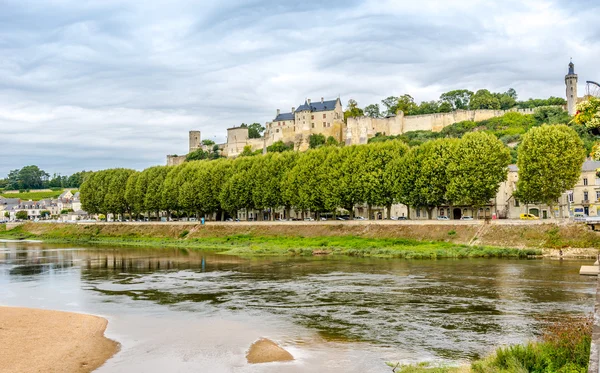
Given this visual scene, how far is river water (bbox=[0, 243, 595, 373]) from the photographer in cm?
1880

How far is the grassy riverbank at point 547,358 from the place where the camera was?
42.9ft

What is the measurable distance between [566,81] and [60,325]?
11288 cm

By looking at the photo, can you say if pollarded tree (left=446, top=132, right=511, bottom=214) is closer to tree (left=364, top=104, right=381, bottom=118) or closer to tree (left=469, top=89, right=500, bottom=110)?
tree (left=469, top=89, right=500, bottom=110)

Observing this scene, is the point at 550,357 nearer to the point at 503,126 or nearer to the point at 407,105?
the point at 503,126

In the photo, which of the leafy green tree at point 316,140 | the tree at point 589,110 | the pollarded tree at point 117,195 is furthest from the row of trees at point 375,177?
the leafy green tree at point 316,140

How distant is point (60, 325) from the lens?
75.0 ft

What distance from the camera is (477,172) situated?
56.2 metres

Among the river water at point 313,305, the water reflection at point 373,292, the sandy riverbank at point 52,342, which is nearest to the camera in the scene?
the sandy riverbank at point 52,342

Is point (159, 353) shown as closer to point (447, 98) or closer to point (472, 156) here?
point (472, 156)

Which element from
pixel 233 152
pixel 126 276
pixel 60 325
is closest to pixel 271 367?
pixel 60 325

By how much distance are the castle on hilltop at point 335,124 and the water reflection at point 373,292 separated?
78274 mm

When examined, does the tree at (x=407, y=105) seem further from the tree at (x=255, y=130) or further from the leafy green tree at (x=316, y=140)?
the tree at (x=255, y=130)

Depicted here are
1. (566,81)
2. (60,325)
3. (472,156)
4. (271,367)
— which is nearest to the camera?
(271,367)

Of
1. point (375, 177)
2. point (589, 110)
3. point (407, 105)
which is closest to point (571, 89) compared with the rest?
point (407, 105)
